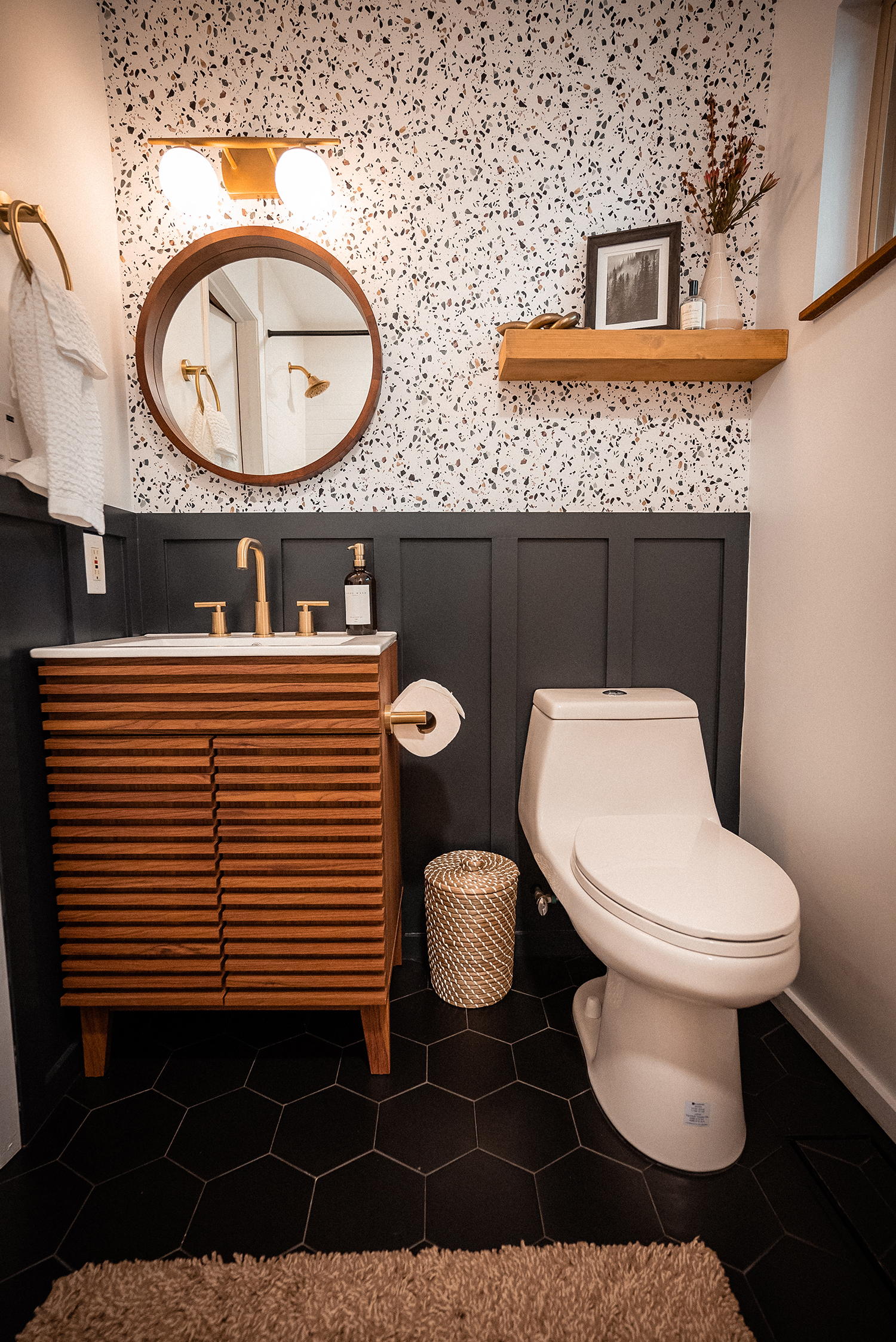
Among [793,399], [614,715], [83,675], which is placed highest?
[793,399]

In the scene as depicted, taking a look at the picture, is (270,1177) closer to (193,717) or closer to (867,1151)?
(193,717)

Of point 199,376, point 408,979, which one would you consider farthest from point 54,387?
point 408,979

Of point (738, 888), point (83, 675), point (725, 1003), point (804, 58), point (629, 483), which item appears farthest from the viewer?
point (629, 483)

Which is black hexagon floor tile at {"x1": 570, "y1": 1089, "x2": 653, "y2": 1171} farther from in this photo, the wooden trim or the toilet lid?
the wooden trim

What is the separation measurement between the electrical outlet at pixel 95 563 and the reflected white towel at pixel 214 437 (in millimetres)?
362

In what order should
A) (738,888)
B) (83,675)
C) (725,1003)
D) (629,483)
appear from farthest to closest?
(629,483) < (83,675) < (738,888) < (725,1003)

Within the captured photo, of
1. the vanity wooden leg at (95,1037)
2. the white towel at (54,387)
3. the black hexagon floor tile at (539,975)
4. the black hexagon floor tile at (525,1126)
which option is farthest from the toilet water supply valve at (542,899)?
the white towel at (54,387)

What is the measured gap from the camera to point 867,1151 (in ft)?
3.72

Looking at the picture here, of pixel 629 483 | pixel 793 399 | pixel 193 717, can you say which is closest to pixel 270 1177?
pixel 193 717

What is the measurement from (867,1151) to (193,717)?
148 cm

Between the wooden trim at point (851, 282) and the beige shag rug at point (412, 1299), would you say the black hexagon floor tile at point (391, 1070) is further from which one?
the wooden trim at point (851, 282)

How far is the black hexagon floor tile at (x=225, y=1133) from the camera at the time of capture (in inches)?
44.8

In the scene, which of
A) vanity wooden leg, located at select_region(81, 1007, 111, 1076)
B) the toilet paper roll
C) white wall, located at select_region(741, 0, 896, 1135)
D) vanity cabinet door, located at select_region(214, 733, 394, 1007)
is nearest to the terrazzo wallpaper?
white wall, located at select_region(741, 0, 896, 1135)

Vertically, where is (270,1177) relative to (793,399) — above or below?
below
